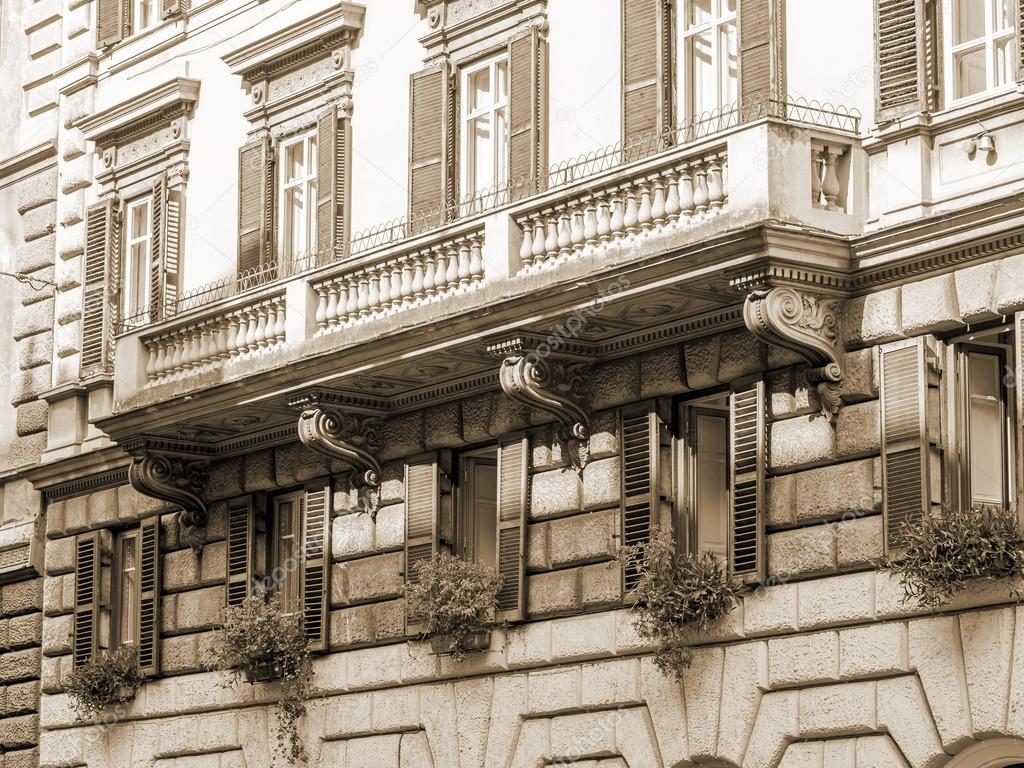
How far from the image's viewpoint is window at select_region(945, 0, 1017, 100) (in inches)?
781

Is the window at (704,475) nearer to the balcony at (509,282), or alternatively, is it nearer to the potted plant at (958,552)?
the balcony at (509,282)

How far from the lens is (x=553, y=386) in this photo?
22.9m

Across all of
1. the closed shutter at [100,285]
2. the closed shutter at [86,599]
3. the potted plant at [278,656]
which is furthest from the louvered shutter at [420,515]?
the closed shutter at [100,285]

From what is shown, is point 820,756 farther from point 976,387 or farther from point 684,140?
point 684,140

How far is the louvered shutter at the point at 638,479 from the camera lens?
22.1 metres

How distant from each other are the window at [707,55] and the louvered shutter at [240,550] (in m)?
7.79

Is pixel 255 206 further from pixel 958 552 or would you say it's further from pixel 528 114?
pixel 958 552

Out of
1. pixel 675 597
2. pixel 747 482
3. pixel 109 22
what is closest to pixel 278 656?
pixel 675 597

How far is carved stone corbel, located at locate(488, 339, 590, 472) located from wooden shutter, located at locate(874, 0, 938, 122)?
4117mm

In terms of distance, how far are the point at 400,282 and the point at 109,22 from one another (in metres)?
9.29

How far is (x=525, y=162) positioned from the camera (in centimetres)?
2441

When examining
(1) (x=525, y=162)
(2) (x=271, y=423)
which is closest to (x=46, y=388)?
(2) (x=271, y=423)

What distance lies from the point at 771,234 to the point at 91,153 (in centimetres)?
1410

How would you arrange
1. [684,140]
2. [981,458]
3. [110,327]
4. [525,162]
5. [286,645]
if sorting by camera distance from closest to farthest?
[981,458]
[684,140]
[525,162]
[286,645]
[110,327]
